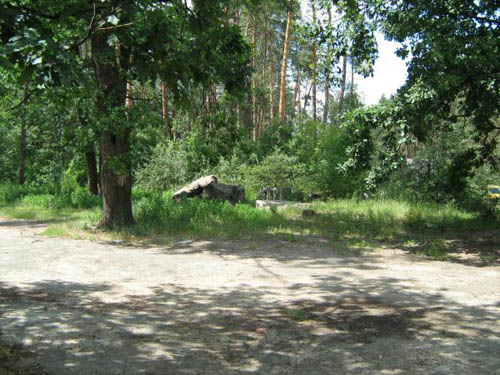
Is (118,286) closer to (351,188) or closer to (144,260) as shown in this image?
(144,260)

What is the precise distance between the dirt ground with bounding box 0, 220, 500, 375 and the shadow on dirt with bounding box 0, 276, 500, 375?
0.05 ft

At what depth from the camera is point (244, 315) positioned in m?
5.68

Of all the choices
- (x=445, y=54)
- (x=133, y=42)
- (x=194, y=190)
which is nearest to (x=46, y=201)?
(x=194, y=190)

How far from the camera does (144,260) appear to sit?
9281mm

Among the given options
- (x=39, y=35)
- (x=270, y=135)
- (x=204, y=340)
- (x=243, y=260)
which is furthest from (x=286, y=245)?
(x=270, y=135)

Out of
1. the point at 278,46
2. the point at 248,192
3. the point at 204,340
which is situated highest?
the point at 278,46

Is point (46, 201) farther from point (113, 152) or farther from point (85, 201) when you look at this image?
→ point (113, 152)

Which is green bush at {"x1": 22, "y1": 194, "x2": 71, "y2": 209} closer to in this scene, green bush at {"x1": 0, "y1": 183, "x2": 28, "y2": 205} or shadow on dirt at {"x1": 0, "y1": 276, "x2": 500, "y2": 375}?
green bush at {"x1": 0, "y1": 183, "x2": 28, "y2": 205}

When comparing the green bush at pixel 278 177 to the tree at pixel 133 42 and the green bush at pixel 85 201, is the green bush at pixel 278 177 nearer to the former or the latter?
the green bush at pixel 85 201

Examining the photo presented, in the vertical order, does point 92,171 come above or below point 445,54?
below

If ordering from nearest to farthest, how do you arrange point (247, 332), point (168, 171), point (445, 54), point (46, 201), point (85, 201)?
point (247, 332), point (445, 54), point (85, 201), point (46, 201), point (168, 171)

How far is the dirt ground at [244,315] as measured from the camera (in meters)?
4.17

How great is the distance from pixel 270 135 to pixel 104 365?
79.8 ft

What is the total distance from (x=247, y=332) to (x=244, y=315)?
0.64m
